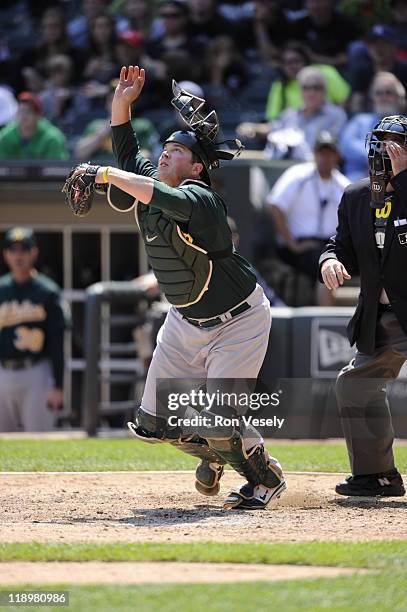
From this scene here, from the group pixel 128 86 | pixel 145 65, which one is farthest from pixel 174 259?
pixel 145 65

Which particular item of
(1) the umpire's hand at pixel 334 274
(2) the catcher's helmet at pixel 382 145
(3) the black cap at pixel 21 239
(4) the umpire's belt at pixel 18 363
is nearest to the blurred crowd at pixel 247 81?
(3) the black cap at pixel 21 239

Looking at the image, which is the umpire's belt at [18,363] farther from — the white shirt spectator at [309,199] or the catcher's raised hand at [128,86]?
the catcher's raised hand at [128,86]

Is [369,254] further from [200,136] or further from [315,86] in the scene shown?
[315,86]

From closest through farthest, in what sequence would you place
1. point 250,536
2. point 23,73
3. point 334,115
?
point 250,536
point 334,115
point 23,73

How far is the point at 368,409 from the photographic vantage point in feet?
20.5

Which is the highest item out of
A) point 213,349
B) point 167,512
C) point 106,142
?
point 106,142

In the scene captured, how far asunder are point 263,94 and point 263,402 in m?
6.85

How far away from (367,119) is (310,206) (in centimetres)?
102

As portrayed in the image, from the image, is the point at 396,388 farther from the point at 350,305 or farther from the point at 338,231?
the point at 338,231

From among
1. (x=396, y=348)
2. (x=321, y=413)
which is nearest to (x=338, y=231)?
(x=396, y=348)

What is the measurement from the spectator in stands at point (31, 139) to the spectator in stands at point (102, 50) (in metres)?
1.79

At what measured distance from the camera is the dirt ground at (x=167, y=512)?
16.6 feet

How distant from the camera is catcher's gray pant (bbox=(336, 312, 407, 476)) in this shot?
6.22m

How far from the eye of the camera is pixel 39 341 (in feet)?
34.7
